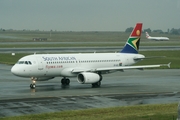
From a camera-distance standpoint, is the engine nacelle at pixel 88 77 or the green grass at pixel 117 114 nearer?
the green grass at pixel 117 114

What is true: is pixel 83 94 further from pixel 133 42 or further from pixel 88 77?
pixel 133 42

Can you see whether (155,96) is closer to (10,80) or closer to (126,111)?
(126,111)

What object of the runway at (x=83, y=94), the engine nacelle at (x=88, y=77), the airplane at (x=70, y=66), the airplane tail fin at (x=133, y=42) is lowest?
the runway at (x=83, y=94)

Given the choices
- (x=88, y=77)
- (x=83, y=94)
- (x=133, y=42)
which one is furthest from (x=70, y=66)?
(x=133, y=42)

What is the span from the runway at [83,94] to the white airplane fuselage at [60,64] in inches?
61.9

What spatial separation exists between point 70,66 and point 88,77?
3.00 metres

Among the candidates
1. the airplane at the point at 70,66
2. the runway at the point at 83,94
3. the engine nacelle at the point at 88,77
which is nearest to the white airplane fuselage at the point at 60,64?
the airplane at the point at 70,66

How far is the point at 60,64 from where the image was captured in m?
43.6

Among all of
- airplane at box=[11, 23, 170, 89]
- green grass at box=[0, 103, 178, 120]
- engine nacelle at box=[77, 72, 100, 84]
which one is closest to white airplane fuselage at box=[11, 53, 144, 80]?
airplane at box=[11, 23, 170, 89]

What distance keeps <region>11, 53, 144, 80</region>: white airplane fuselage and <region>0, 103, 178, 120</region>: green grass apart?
1437cm

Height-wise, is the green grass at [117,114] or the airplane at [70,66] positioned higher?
the airplane at [70,66]

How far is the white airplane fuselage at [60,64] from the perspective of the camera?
4134cm

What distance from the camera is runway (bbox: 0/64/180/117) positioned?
3073cm

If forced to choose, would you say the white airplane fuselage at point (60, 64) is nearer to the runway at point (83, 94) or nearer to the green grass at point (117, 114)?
the runway at point (83, 94)
